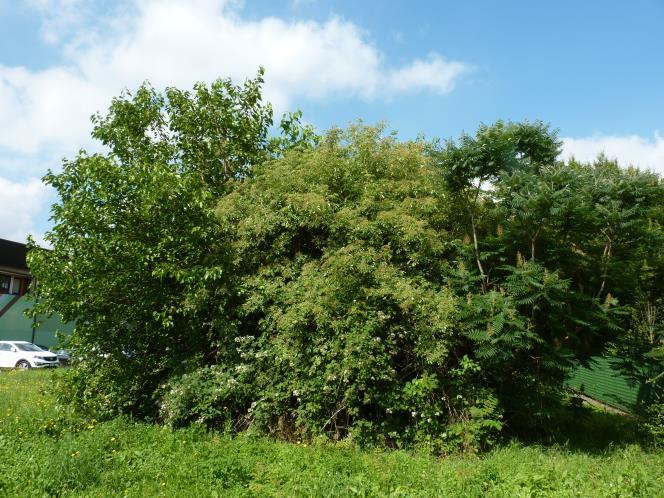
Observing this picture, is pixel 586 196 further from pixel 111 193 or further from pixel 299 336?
pixel 111 193

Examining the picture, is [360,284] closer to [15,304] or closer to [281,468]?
[281,468]

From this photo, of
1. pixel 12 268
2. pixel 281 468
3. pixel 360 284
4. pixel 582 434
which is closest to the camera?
pixel 281 468

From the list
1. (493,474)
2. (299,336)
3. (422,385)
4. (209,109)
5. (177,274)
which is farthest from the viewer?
(209,109)

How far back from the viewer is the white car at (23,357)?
79.1 ft

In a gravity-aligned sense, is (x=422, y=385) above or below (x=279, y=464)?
above

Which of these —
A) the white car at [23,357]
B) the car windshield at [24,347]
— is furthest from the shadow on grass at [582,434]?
the car windshield at [24,347]

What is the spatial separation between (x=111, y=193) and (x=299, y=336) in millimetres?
4129

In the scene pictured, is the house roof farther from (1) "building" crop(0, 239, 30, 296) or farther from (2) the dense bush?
(2) the dense bush

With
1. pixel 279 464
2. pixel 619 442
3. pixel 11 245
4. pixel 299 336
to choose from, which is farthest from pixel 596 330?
pixel 11 245

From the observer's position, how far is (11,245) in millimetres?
32344

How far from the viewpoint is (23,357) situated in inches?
956

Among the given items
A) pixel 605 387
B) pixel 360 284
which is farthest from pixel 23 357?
pixel 605 387

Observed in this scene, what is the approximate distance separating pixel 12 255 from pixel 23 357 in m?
10.6

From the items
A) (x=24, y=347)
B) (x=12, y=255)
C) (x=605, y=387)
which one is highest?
(x=12, y=255)
